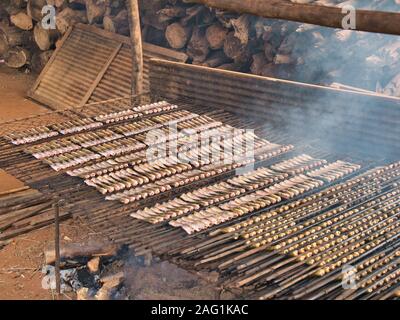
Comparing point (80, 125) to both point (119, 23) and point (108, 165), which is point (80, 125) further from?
point (119, 23)

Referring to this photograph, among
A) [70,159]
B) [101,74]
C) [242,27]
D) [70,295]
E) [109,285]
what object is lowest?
[70,295]

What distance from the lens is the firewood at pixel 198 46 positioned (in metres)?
9.59

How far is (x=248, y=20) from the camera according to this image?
8.81 metres

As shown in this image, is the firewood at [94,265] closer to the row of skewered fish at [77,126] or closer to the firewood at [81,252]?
the firewood at [81,252]

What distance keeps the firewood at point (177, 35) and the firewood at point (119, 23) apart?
1663 mm

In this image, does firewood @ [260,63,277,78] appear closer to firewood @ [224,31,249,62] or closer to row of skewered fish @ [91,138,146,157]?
firewood @ [224,31,249,62]

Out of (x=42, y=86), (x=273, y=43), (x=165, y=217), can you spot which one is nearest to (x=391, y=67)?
(x=273, y=43)

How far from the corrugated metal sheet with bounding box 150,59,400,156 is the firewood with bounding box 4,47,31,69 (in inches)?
298

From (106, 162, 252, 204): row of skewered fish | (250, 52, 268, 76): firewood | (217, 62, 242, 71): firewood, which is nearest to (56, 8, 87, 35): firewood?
(217, 62, 242, 71): firewood

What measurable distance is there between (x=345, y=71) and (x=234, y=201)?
387 cm

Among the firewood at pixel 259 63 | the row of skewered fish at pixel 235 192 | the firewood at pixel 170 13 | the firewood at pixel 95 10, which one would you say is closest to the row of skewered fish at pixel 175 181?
the row of skewered fish at pixel 235 192

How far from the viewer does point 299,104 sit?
20.1 ft

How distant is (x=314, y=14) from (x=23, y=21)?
1003 cm

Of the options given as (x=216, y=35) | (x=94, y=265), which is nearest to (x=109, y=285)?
(x=94, y=265)
